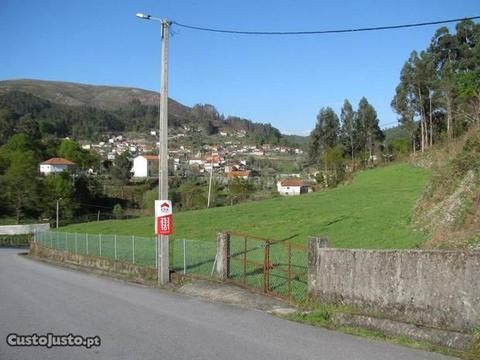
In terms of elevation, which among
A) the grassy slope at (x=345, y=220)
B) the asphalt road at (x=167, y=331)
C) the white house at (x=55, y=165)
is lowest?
the asphalt road at (x=167, y=331)

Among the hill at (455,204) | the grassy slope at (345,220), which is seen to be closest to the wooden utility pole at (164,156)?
the grassy slope at (345,220)

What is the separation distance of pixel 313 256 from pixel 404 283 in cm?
284

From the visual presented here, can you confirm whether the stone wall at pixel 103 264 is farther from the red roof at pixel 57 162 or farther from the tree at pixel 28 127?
the tree at pixel 28 127

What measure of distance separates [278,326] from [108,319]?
11.1 ft

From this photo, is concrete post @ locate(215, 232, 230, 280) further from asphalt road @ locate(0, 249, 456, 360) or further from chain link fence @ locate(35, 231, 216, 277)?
asphalt road @ locate(0, 249, 456, 360)

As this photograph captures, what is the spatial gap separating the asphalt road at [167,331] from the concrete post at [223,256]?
1.49 m

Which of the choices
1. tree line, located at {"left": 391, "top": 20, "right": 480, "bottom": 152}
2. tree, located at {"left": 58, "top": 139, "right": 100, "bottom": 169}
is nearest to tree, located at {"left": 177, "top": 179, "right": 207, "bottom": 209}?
tree line, located at {"left": 391, "top": 20, "right": 480, "bottom": 152}

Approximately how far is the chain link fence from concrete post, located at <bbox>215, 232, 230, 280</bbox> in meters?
0.89

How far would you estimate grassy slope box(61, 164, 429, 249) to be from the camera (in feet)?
74.2

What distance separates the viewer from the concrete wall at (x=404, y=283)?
8.86 m

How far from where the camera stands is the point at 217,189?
4619 inches

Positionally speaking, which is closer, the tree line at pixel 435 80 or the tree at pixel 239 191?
the tree line at pixel 435 80

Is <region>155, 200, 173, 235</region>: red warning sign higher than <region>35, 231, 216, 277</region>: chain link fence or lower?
higher

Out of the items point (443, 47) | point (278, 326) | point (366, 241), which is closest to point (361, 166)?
point (443, 47)
